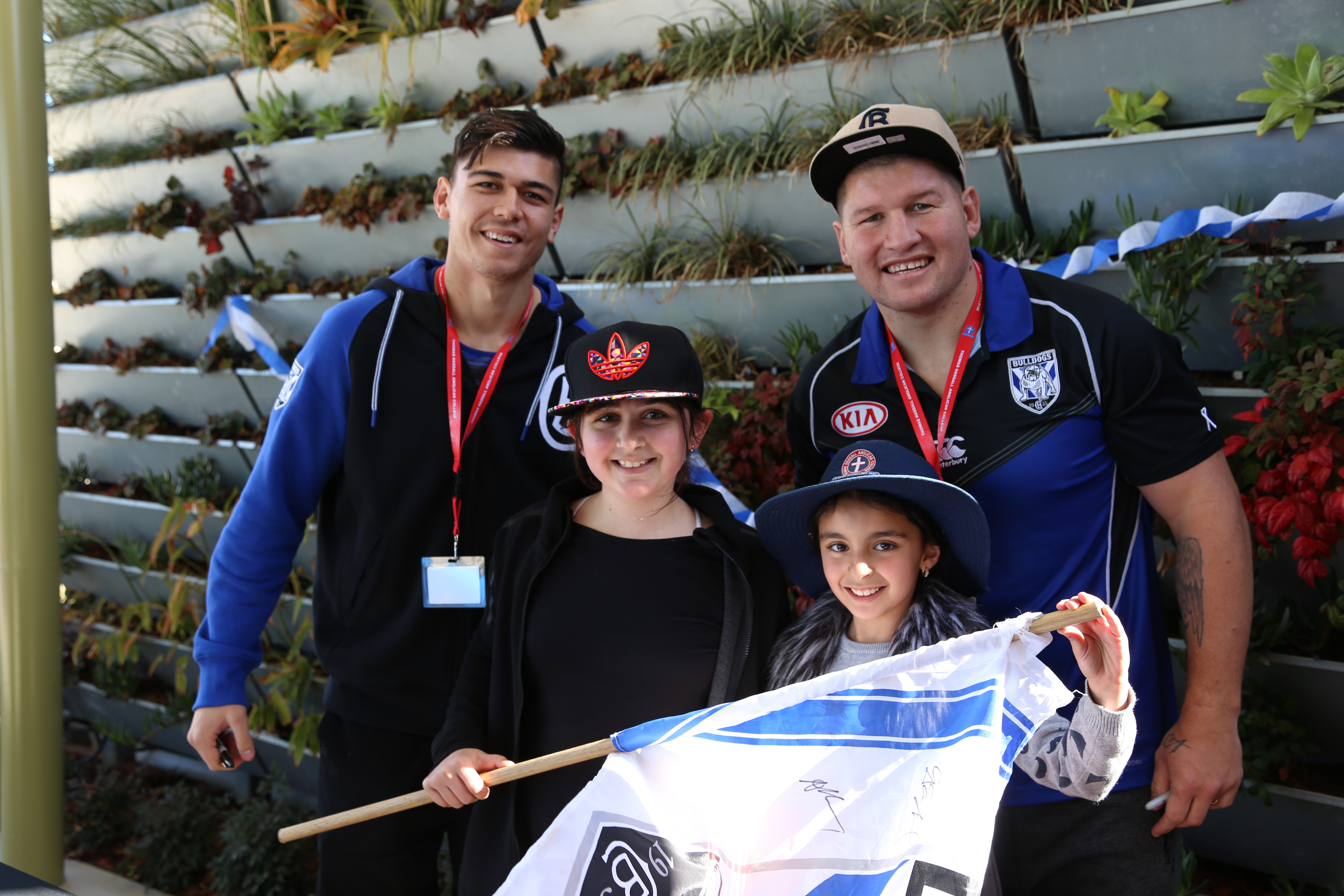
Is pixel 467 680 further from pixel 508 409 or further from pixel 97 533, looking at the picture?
pixel 97 533

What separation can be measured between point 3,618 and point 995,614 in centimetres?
380

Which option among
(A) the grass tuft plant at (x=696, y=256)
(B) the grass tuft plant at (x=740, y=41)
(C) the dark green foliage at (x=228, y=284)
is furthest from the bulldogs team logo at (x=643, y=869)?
(C) the dark green foliage at (x=228, y=284)

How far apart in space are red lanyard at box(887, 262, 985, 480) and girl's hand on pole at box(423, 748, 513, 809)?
107 cm

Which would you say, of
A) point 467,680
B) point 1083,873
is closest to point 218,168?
point 467,680

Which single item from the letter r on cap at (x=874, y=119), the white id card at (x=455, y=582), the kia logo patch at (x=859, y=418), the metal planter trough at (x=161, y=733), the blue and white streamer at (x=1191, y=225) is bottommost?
the metal planter trough at (x=161, y=733)

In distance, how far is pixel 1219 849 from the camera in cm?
276

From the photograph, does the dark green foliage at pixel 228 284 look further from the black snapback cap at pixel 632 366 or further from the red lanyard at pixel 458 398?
the black snapback cap at pixel 632 366

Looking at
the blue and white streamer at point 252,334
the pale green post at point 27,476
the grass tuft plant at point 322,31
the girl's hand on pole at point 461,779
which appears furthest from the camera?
the blue and white streamer at point 252,334

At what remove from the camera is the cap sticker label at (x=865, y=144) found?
1.99 m

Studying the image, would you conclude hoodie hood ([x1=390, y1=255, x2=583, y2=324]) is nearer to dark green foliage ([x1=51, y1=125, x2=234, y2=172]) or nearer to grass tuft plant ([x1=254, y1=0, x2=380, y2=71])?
grass tuft plant ([x1=254, y1=0, x2=380, y2=71])

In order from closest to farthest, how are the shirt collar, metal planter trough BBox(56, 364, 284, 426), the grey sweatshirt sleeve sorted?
the grey sweatshirt sleeve, the shirt collar, metal planter trough BBox(56, 364, 284, 426)

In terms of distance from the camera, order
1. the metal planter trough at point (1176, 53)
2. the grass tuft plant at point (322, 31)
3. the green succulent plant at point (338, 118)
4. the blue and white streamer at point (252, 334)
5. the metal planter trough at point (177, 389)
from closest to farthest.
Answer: the metal planter trough at point (1176, 53) → the grass tuft plant at point (322, 31) → the green succulent plant at point (338, 118) → the blue and white streamer at point (252, 334) → the metal planter trough at point (177, 389)

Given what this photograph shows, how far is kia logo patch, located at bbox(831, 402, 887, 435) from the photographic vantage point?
207cm

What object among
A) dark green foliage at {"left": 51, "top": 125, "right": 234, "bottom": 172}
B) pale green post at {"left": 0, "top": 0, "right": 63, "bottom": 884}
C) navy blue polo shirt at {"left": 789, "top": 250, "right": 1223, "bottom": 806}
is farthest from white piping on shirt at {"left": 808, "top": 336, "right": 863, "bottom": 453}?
dark green foliage at {"left": 51, "top": 125, "right": 234, "bottom": 172}
